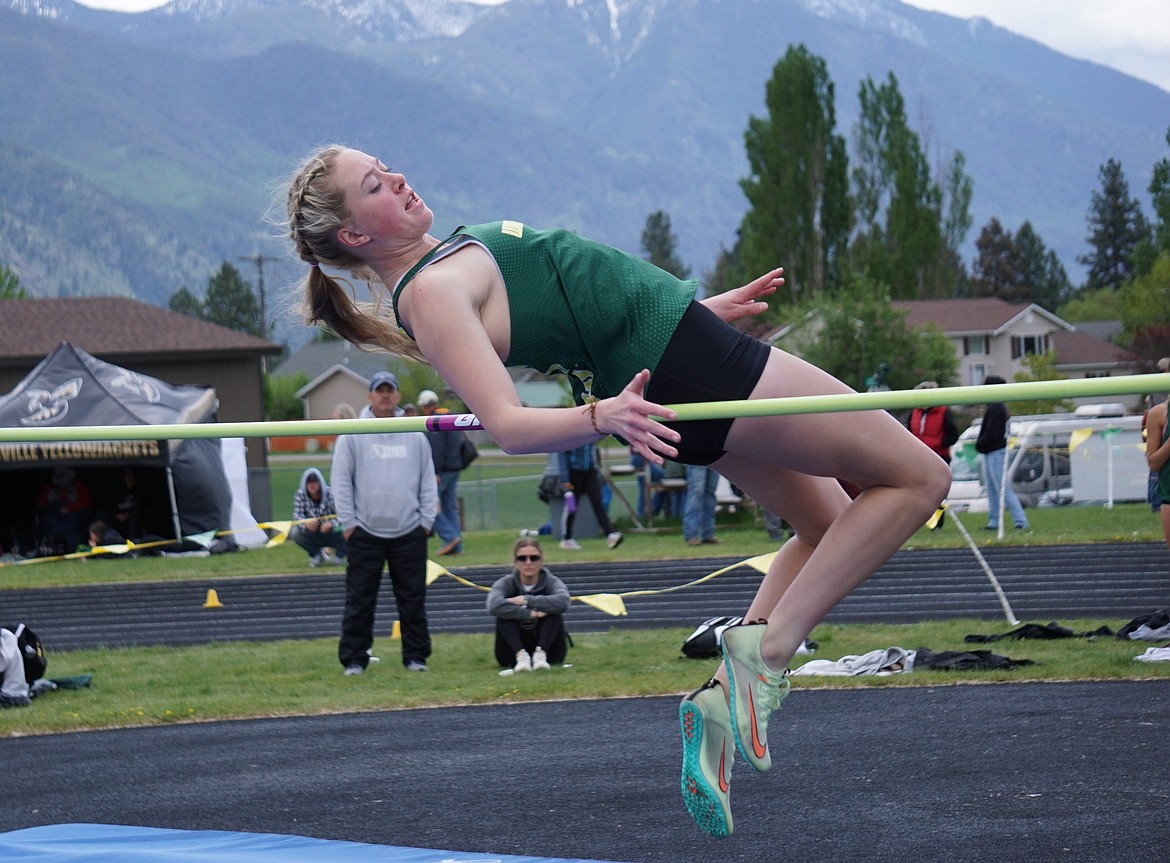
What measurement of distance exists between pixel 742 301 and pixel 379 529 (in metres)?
4.79

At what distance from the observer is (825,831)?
12.3ft

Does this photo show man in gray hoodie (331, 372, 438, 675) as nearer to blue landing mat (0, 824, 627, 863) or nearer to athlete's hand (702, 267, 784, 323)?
blue landing mat (0, 824, 627, 863)

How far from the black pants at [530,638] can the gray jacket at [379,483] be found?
81 centimetres

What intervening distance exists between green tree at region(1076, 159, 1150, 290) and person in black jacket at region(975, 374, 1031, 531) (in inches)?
3089

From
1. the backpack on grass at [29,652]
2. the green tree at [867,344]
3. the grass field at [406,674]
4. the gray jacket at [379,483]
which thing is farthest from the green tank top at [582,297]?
the green tree at [867,344]

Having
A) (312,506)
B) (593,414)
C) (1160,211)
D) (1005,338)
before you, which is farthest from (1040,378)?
(593,414)

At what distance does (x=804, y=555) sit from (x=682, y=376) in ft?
1.98

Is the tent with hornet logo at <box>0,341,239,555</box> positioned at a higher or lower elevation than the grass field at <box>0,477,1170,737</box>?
higher

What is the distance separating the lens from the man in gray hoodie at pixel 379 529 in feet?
24.6

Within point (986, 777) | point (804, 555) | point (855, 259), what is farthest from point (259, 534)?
point (855, 259)

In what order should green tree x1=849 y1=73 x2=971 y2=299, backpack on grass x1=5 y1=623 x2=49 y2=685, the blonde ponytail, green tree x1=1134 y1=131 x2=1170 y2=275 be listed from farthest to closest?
green tree x1=849 y1=73 x2=971 y2=299 → green tree x1=1134 y1=131 x2=1170 y2=275 → backpack on grass x1=5 y1=623 x2=49 y2=685 → the blonde ponytail

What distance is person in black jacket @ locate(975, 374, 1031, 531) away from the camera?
11.9 m

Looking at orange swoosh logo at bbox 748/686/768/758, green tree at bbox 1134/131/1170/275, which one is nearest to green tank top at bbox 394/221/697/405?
orange swoosh logo at bbox 748/686/768/758

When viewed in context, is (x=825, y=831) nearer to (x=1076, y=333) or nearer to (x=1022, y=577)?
(x=1022, y=577)
